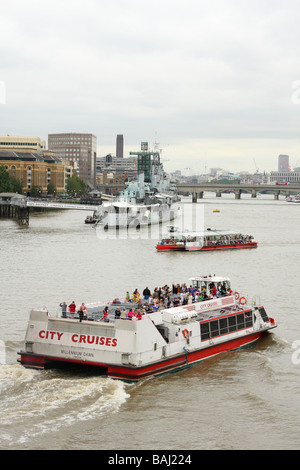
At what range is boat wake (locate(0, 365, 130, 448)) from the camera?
18.8 metres

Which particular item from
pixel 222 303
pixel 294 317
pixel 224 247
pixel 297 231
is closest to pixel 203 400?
pixel 222 303

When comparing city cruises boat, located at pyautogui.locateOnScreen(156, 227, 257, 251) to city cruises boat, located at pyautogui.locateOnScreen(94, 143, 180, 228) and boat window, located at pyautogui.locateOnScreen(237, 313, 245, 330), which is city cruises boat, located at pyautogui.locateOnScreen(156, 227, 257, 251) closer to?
→ city cruises boat, located at pyautogui.locateOnScreen(94, 143, 180, 228)

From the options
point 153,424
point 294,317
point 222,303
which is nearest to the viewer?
point 153,424

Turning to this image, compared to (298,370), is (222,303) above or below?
above

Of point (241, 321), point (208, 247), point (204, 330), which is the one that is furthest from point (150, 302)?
point (208, 247)

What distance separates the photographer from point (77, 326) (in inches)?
918

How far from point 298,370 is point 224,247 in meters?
44.2

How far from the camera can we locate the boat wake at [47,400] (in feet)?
61.7

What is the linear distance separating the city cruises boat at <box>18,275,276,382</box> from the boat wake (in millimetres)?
598

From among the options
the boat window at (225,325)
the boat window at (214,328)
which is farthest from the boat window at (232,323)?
the boat window at (214,328)

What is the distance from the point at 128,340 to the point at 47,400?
3.37 m

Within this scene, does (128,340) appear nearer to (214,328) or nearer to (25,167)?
(214,328)

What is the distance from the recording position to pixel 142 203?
378 feet
